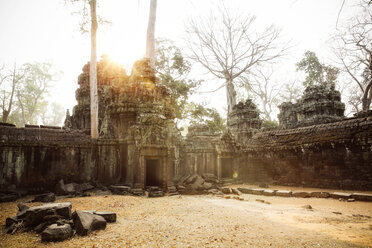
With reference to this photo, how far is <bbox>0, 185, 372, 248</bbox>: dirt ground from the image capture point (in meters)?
3.54

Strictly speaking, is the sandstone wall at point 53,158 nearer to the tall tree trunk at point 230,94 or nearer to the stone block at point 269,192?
the stone block at point 269,192

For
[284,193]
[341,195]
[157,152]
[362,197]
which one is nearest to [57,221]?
A: [157,152]

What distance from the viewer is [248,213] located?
18.4ft

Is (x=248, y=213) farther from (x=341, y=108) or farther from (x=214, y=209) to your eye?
(x=341, y=108)

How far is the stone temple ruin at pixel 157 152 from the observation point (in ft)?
27.6

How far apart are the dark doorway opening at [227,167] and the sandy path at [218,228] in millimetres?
6255

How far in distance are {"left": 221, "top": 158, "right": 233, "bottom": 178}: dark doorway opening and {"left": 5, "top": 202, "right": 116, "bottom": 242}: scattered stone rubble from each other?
9.25 meters

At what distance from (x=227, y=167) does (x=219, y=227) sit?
8.78 m

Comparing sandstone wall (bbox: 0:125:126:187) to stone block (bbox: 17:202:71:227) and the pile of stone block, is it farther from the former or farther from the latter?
stone block (bbox: 17:202:71:227)

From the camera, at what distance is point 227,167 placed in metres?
12.9

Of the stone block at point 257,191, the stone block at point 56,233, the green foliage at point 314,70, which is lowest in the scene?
the stone block at point 257,191

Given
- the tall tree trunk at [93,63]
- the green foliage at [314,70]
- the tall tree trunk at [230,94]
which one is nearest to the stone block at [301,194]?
the tall tree trunk at [93,63]

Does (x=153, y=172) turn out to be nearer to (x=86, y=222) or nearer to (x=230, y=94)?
(x=86, y=222)

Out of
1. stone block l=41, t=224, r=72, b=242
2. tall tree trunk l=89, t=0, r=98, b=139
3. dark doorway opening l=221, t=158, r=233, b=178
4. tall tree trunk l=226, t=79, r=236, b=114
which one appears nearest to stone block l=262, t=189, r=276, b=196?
dark doorway opening l=221, t=158, r=233, b=178
